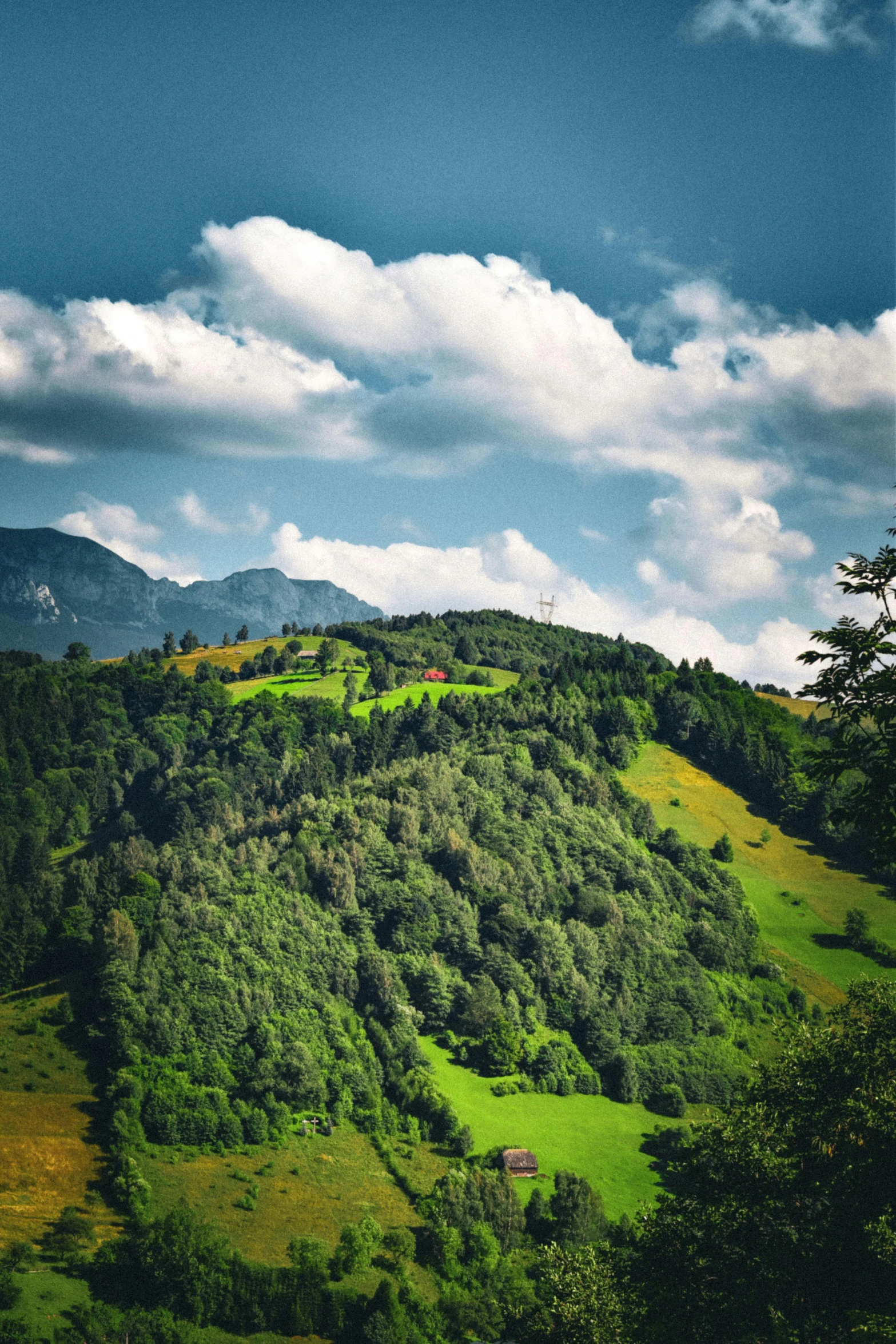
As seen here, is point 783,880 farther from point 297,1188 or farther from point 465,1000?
point 297,1188

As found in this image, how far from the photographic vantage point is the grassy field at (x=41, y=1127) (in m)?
78.9

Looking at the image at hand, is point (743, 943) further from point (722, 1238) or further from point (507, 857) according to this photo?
point (722, 1238)

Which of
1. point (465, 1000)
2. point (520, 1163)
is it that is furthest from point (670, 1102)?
point (465, 1000)

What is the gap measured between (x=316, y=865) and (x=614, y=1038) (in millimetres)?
50574

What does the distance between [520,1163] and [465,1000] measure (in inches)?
1278

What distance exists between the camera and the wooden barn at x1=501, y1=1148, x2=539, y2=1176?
312 ft

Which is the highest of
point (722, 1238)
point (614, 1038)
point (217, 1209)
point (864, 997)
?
point (864, 997)

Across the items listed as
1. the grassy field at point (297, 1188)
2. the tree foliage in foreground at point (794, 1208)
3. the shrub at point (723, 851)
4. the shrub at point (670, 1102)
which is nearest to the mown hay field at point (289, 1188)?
the grassy field at point (297, 1188)

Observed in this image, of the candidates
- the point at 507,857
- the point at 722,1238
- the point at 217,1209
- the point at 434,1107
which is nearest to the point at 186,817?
the point at 507,857

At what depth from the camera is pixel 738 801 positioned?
577 ft

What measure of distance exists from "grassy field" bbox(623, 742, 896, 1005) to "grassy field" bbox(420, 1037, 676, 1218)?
1327 inches

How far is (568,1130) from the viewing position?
347 feet

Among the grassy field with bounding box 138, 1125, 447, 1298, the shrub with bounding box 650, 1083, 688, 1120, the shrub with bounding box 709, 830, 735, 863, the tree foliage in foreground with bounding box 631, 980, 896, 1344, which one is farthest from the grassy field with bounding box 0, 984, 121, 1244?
the shrub with bounding box 709, 830, 735, 863

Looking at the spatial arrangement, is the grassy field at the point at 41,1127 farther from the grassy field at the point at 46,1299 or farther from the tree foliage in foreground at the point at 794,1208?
the tree foliage in foreground at the point at 794,1208
